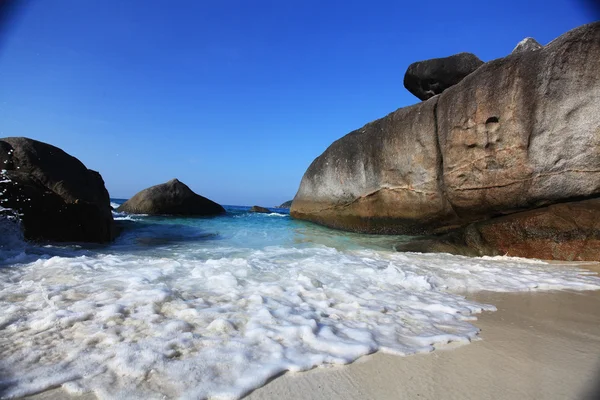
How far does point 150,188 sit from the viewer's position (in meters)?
14.6

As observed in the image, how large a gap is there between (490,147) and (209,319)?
5.99m

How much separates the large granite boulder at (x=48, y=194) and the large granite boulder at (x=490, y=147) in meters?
6.22

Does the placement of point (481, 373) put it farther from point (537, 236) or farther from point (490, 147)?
point (490, 147)

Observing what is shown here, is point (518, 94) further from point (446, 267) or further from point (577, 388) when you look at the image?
point (577, 388)

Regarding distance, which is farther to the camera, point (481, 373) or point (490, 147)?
point (490, 147)

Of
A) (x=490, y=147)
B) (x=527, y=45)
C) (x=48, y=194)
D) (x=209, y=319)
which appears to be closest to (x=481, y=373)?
(x=209, y=319)

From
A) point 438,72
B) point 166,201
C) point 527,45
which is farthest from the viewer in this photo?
Result: point 166,201

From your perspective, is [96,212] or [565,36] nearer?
[565,36]

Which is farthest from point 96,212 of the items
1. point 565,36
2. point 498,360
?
point 565,36

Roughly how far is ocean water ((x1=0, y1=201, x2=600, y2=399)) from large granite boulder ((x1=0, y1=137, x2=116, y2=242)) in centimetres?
121

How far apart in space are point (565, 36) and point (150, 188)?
14784 mm

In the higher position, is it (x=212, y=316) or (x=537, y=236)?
(x=537, y=236)

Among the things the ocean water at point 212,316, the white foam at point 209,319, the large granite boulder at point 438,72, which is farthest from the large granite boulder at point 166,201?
the white foam at point 209,319

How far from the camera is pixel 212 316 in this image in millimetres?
2096
